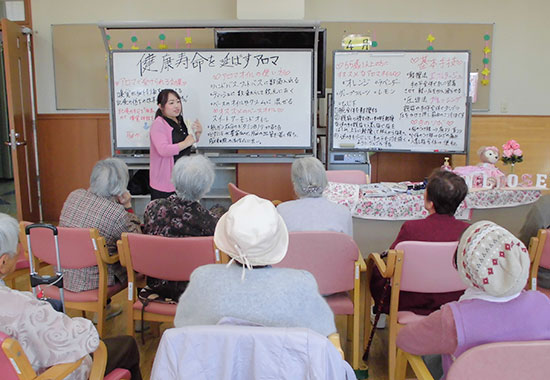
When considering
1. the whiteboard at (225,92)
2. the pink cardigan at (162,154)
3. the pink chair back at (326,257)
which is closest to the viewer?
the pink chair back at (326,257)

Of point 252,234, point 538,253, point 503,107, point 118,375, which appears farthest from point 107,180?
point 503,107

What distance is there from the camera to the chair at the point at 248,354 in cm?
97

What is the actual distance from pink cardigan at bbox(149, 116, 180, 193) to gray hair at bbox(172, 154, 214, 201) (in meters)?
1.41

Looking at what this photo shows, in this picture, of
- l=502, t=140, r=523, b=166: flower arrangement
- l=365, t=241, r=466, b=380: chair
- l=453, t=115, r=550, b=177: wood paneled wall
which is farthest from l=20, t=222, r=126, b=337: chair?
l=453, t=115, r=550, b=177: wood paneled wall

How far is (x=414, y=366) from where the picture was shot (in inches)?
53.2

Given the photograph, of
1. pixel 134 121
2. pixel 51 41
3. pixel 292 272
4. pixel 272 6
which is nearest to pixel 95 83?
pixel 51 41

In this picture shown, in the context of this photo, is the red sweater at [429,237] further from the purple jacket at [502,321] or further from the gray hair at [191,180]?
the gray hair at [191,180]

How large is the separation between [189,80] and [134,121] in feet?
2.14

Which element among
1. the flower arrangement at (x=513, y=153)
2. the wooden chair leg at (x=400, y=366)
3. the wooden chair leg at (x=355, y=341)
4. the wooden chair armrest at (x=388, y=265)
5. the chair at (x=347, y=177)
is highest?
the flower arrangement at (x=513, y=153)

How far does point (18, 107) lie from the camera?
4797 millimetres

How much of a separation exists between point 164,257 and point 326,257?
0.65 m

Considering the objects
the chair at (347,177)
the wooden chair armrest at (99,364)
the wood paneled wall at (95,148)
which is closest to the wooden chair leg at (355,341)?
the wooden chair armrest at (99,364)

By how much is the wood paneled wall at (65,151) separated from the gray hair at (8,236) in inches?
162

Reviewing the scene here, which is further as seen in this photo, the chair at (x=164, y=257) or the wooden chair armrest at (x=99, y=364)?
the chair at (x=164, y=257)
